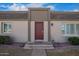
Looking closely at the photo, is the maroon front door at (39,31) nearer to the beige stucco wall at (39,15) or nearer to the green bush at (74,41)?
the beige stucco wall at (39,15)

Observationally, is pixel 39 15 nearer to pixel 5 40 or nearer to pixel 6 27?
pixel 6 27

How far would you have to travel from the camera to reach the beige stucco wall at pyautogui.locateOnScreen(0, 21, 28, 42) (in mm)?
11523

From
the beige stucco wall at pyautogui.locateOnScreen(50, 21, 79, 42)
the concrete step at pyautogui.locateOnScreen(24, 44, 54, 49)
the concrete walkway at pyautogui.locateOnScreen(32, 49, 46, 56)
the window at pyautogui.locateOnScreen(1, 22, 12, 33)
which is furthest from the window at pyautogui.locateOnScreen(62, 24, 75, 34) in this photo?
the window at pyautogui.locateOnScreen(1, 22, 12, 33)

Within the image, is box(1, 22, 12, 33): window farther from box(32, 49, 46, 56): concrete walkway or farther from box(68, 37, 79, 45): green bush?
box(68, 37, 79, 45): green bush

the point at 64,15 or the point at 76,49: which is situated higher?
the point at 64,15

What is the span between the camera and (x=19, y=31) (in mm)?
11656

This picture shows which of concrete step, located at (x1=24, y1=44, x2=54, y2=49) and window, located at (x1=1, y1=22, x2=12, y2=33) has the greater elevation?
window, located at (x1=1, y1=22, x2=12, y2=33)

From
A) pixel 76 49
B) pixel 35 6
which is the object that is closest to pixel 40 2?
pixel 35 6

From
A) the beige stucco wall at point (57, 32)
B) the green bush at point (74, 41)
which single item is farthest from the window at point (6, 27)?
the green bush at point (74, 41)

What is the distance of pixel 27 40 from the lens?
11477 millimetres

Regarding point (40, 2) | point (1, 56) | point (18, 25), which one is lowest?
point (1, 56)

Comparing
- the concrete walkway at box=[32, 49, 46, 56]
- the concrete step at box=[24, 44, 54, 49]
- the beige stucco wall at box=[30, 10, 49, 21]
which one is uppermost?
the beige stucco wall at box=[30, 10, 49, 21]

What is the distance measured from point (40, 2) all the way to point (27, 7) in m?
0.54

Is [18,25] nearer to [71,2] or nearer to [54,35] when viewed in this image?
[54,35]
